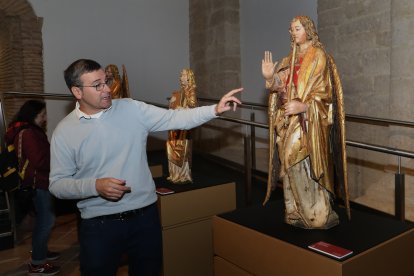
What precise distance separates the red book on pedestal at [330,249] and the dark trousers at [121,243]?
842mm

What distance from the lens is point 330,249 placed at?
2088 millimetres

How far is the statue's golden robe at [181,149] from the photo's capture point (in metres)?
3.92

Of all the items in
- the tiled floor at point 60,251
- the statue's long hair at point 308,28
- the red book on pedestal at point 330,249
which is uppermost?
the statue's long hair at point 308,28

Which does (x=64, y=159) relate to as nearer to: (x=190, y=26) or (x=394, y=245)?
(x=394, y=245)

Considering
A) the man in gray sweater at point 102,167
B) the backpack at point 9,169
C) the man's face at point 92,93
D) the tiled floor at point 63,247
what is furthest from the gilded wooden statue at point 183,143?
the man's face at point 92,93

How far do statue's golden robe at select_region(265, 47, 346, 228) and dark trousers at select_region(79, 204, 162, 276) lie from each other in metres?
0.87

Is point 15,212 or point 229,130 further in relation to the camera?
point 229,130

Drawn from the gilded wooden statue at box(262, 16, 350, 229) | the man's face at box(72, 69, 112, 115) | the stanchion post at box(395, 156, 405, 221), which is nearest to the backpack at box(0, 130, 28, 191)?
the man's face at box(72, 69, 112, 115)

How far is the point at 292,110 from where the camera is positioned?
2.30 metres

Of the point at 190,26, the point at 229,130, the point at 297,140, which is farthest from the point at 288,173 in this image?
the point at 190,26

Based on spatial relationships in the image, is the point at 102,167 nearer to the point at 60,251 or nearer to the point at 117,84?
the point at 60,251

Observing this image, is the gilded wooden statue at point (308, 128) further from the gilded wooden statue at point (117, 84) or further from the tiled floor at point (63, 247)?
the gilded wooden statue at point (117, 84)

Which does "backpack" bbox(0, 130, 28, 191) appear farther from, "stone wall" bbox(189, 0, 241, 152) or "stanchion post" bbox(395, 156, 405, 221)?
"stone wall" bbox(189, 0, 241, 152)

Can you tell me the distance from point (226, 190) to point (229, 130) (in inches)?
135
